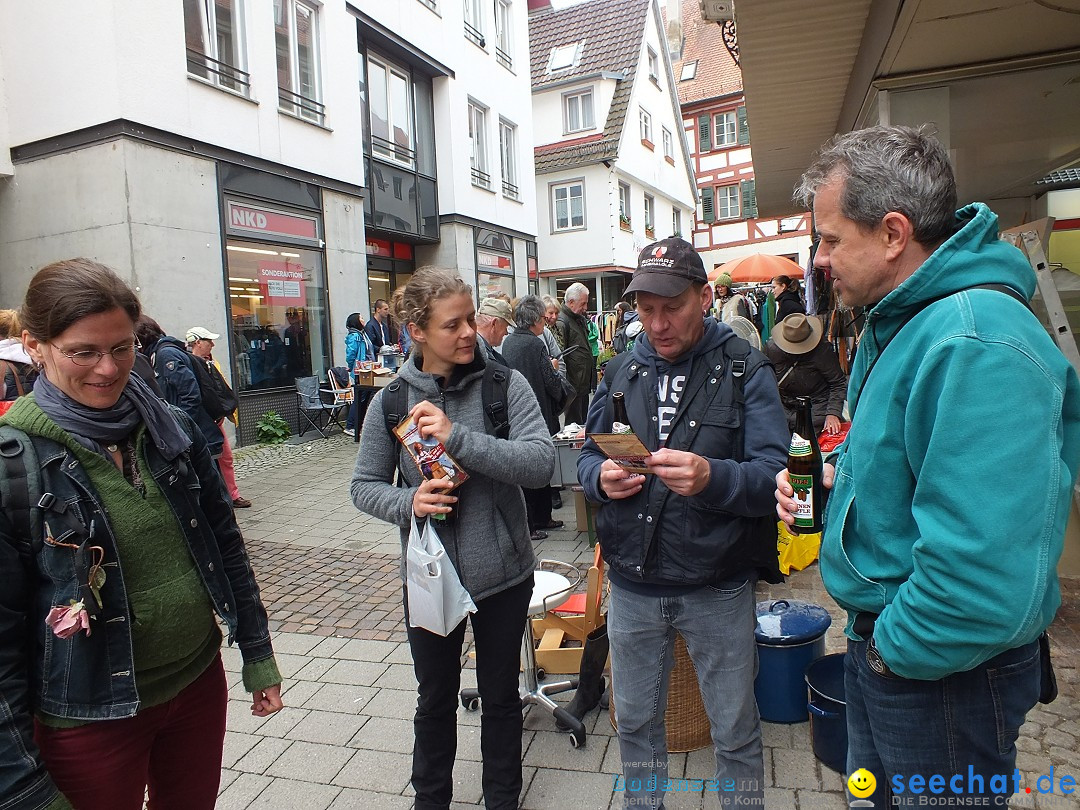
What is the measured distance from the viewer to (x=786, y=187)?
11.7m

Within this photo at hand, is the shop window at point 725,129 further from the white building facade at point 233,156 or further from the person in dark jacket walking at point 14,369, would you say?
the person in dark jacket walking at point 14,369

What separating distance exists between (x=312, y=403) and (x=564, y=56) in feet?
63.6

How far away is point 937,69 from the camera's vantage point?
500 centimetres

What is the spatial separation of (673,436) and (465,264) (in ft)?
50.3

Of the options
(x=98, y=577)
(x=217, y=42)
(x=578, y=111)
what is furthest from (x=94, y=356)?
(x=578, y=111)

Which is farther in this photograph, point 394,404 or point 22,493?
point 394,404

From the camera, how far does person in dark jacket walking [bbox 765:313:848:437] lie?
5.89 metres

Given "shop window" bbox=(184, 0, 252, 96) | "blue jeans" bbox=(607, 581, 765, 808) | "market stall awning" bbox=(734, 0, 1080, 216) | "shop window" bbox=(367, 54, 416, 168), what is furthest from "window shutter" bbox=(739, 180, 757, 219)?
"blue jeans" bbox=(607, 581, 765, 808)

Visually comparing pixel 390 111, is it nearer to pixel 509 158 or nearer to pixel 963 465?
pixel 509 158

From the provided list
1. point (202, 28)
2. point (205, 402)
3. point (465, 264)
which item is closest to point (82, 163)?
point (202, 28)

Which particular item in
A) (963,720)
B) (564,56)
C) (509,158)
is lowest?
(963,720)

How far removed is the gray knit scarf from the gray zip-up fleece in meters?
0.69

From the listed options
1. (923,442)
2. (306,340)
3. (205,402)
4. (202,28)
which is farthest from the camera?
(306,340)

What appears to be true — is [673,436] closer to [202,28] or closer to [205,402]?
[205,402]
